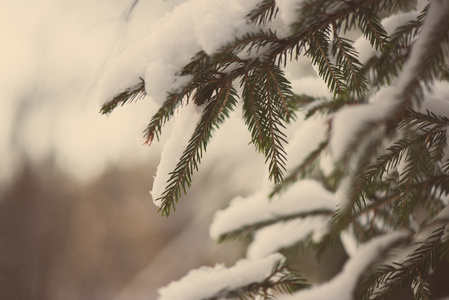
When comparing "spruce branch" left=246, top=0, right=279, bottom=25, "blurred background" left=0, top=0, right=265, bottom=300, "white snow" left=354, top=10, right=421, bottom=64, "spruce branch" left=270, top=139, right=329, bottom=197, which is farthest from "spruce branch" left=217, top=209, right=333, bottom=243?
"blurred background" left=0, top=0, right=265, bottom=300

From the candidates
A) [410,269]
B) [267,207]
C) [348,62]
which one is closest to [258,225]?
[267,207]

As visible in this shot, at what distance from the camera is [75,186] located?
1091 cm

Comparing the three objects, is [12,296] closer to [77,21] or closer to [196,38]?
[77,21]

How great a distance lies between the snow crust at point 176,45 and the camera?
60cm

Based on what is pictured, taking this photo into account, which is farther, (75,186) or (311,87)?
(75,186)

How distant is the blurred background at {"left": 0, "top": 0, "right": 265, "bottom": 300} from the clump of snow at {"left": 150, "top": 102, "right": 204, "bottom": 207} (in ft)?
19.4

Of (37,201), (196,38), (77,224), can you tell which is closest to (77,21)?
(37,201)

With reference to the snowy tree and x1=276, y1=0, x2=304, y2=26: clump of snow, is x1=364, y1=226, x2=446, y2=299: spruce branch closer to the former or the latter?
the snowy tree

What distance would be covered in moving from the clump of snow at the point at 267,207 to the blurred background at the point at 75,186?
521 centimetres

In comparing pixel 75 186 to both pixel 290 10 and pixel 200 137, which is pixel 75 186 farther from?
pixel 290 10

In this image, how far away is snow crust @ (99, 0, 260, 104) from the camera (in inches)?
23.5

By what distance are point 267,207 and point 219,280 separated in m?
0.45

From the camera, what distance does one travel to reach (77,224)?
11664mm

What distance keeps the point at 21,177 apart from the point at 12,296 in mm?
3372
